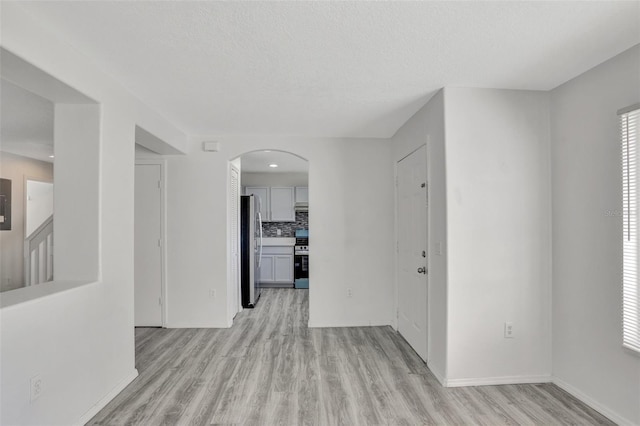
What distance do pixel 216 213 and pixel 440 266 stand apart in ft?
8.79

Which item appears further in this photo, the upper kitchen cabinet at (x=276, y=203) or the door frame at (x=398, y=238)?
the upper kitchen cabinet at (x=276, y=203)

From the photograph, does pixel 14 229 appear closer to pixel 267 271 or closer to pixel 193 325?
pixel 193 325

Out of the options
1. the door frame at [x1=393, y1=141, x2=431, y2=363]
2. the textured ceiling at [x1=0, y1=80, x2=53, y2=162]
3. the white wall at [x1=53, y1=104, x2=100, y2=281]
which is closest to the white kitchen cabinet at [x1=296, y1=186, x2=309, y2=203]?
the door frame at [x1=393, y1=141, x2=431, y2=363]

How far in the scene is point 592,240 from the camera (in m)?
2.22

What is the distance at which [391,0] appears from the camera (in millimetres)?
1514

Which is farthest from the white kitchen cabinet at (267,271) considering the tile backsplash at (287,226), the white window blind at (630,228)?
the white window blind at (630,228)

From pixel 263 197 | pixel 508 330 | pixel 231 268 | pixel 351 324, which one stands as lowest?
pixel 351 324

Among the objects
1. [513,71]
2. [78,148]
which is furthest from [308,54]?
[78,148]

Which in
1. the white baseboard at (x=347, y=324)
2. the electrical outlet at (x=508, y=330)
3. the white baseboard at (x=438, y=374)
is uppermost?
the electrical outlet at (x=508, y=330)

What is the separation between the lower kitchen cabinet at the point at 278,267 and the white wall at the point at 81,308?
407 centimetres

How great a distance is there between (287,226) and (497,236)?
5.00 meters

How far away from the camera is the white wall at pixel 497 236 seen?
2.53 metres

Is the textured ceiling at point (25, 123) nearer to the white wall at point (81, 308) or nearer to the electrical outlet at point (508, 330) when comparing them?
the white wall at point (81, 308)

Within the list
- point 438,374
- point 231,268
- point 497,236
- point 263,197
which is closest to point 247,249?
Answer: point 231,268
